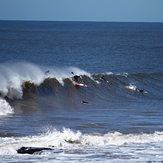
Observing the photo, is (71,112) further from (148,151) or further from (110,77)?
(110,77)

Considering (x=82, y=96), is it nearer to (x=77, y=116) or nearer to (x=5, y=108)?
(x=77, y=116)

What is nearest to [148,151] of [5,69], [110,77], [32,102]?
[32,102]

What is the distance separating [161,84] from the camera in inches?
1093

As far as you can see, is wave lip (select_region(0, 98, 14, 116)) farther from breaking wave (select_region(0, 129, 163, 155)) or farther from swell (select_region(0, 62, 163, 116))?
breaking wave (select_region(0, 129, 163, 155))

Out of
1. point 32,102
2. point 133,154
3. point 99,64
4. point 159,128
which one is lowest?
point 133,154

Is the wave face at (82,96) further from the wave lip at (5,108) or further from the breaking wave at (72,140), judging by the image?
the breaking wave at (72,140)

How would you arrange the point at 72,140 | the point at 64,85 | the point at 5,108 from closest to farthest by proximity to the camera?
the point at 72,140
the point at 5,108
the point at 64,85

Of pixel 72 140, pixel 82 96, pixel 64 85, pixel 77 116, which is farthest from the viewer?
pixel 64 85

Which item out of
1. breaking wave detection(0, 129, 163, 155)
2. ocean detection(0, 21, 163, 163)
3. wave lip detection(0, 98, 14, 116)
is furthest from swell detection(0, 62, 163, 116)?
breaking wave detection(0, 129, 163, 155)

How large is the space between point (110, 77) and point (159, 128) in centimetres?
1440

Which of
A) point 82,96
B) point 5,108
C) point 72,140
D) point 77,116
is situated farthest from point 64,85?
point 72,140

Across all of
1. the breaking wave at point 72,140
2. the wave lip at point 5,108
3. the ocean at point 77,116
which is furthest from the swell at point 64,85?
the breaking wave at point 72,140

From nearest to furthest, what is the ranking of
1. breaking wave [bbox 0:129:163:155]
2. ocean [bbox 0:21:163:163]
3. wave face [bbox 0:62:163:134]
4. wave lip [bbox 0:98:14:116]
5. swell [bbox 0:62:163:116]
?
ocean [bbox 0:21:163:163], breaking wave [bbox 0:129:163:155], wave face [bbox 0:62:163:134], wave lip [bbox 0:98:14:116], swell [bbox 0:62:163:116]

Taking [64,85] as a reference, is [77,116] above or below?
below
